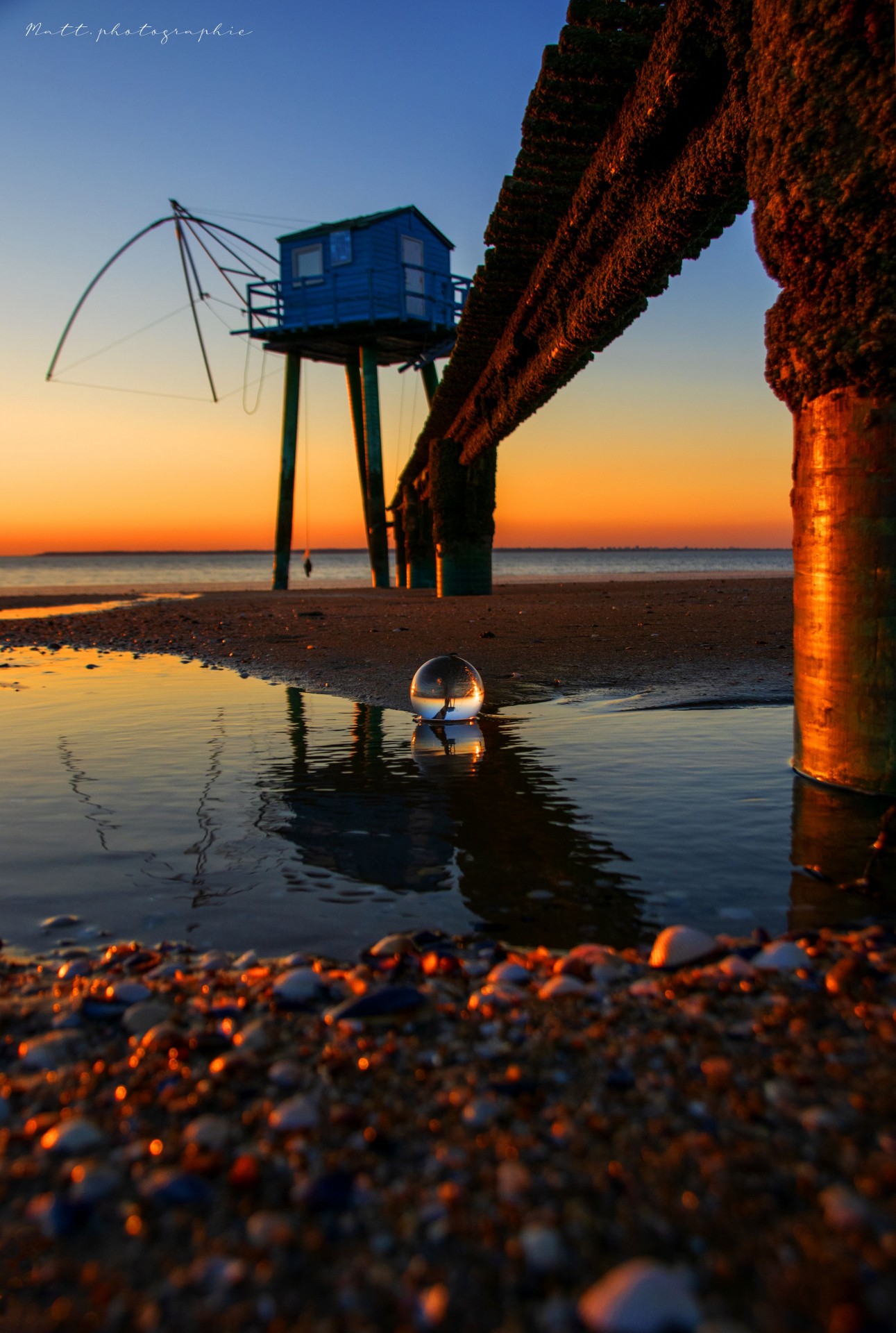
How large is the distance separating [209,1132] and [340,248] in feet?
90.3

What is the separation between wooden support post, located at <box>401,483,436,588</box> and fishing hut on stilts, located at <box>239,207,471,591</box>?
6cm

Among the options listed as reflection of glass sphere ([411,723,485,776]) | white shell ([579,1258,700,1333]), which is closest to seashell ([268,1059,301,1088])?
white shell ([579,1258,700,1333])

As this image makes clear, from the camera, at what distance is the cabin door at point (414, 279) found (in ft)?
79.4

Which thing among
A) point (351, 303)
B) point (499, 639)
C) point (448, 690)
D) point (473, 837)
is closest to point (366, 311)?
point (351, 303)

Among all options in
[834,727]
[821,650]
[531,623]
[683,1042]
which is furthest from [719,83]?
[531,623]

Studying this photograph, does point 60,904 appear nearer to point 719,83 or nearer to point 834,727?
point 834,727

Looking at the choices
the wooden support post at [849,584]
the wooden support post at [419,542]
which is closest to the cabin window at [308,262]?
the wooden support post at [419,542]

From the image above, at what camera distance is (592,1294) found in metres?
1.07

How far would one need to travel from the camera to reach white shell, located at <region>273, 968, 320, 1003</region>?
1.97m

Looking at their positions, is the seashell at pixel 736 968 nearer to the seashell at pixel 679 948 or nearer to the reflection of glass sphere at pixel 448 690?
the seashell at pixel 679 948

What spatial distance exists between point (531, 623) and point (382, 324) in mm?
15509

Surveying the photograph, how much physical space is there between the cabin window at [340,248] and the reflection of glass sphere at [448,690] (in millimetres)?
23052

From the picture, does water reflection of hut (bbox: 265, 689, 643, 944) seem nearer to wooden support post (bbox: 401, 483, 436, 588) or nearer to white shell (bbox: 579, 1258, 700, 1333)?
white shell (bbox: 579, 1258, 700, 1333)

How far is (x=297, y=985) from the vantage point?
78.5 inches
